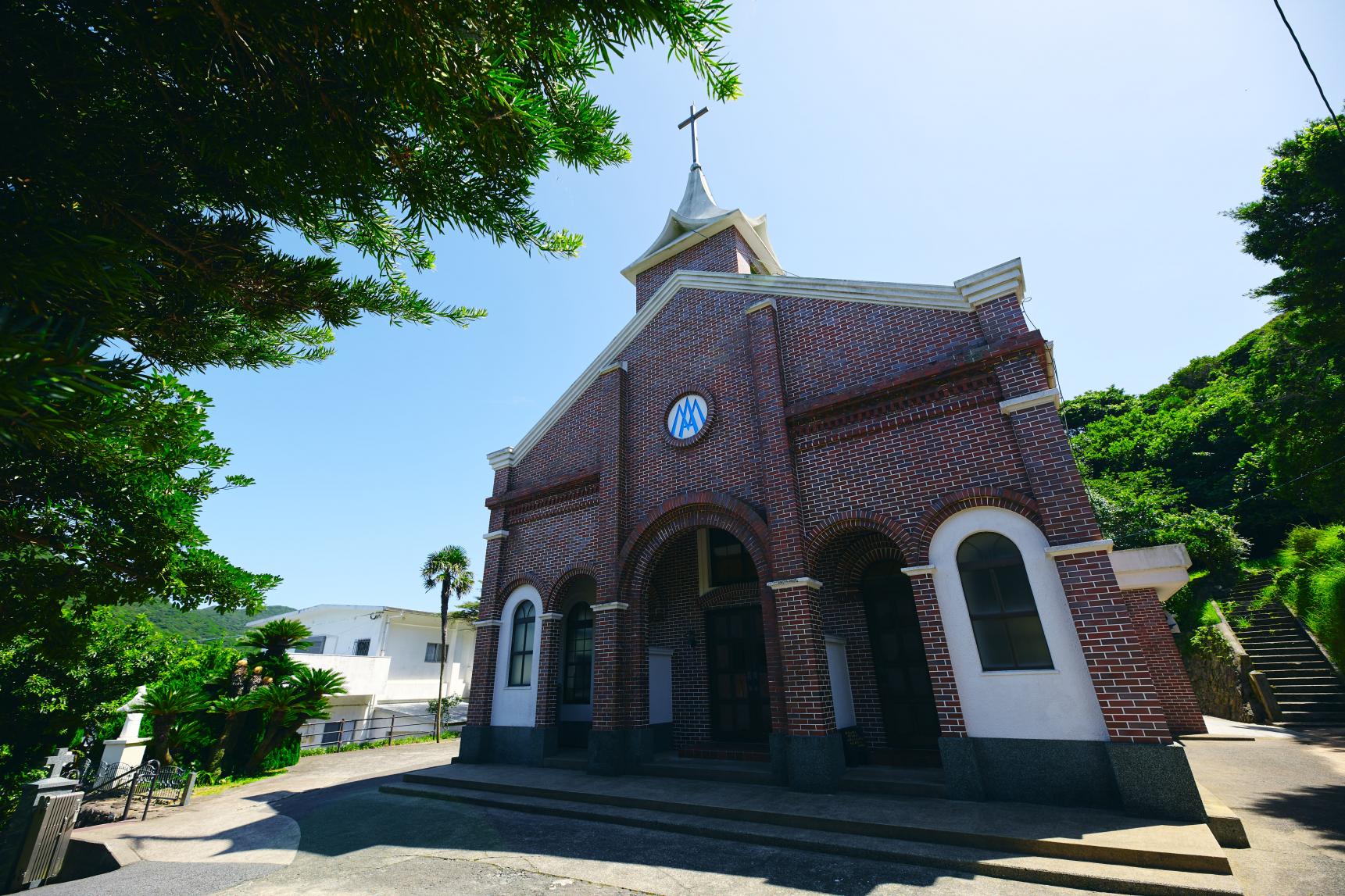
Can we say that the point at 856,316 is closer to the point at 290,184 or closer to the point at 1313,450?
the point at 290,184

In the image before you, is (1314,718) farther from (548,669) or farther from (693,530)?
(548,669)

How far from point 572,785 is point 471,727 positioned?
14.2ft

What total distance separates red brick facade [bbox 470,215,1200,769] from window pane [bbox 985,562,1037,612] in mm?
506

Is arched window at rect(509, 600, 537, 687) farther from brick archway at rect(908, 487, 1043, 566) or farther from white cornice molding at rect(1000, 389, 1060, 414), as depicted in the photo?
white cornice molding at rect(1000, 389, 1060, 414)

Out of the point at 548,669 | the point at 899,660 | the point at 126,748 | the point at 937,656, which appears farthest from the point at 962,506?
the point at 126,748

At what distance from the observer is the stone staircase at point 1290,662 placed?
46.6ft

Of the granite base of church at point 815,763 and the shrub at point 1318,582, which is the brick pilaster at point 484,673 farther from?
the shrub at point 1318,582

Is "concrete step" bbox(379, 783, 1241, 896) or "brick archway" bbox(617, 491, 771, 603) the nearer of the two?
"concrete step" bbox(379, 783, 1241, 896)

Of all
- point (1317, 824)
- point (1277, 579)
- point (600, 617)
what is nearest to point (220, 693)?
point (600, 617)

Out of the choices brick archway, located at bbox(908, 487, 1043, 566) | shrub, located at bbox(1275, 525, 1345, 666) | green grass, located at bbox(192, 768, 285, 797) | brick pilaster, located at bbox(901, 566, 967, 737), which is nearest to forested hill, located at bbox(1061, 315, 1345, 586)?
shrub, located at bbox(1275, 525, 1345, 666)

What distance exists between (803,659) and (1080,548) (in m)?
4.09

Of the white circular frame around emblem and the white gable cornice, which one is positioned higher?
the white gable cornice

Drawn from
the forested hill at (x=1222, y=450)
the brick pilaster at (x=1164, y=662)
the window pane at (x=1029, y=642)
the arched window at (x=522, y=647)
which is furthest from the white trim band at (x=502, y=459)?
the forested hill at (x=1222, y=450)

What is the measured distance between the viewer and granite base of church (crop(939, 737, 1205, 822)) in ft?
19.6
